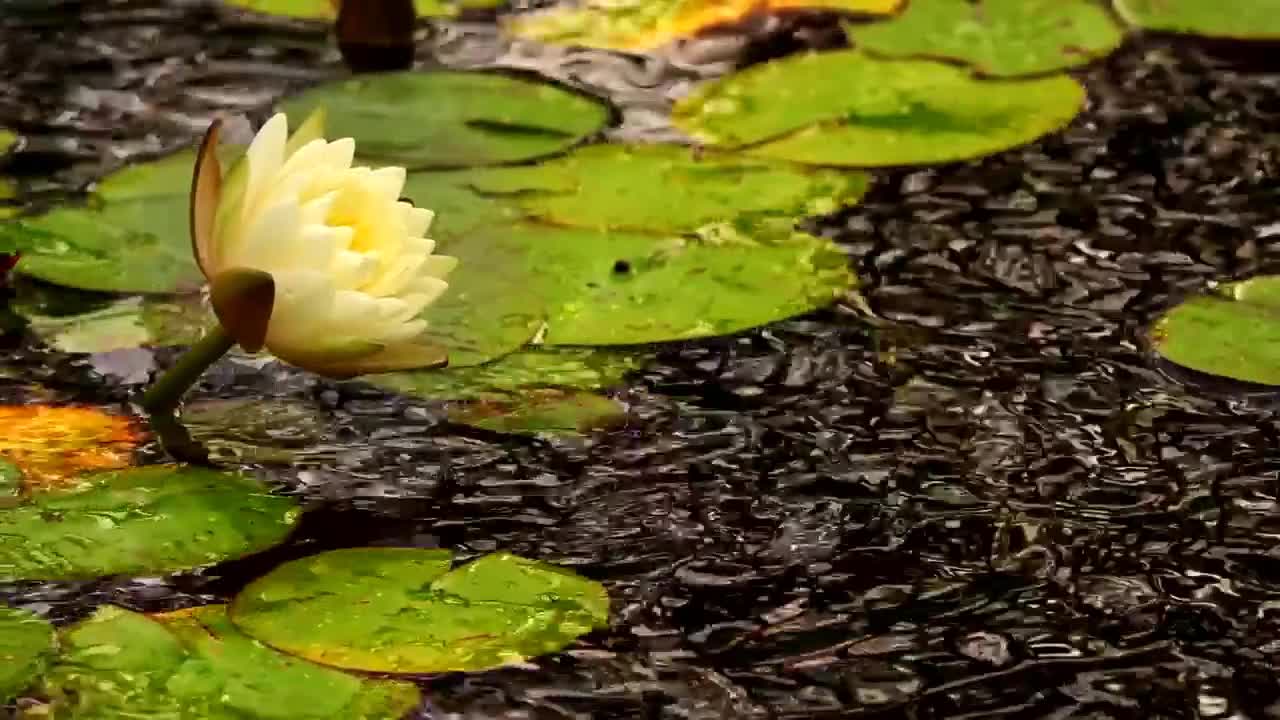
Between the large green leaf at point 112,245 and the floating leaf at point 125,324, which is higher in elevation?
the large green leaf at point 112,245

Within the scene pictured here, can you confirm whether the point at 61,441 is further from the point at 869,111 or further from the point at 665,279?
the point at 869,111

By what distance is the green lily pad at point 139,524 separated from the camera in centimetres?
99

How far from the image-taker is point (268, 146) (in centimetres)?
108

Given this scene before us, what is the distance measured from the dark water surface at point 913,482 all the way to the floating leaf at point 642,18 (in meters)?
0.39

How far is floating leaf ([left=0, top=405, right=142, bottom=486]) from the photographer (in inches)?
42.3

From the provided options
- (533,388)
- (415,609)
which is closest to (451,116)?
(533,388)

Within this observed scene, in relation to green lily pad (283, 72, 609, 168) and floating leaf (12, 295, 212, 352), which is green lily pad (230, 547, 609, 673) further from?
green lily pad (283, 72, 609, 168)

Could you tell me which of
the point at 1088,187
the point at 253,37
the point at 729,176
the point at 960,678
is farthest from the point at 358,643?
the point at 253,37

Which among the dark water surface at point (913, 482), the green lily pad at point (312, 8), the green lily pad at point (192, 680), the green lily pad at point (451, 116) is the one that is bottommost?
the dark water surface at point (913, 482)

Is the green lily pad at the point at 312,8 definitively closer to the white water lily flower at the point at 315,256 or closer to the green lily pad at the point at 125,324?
the green lily pad at the point at 125,324

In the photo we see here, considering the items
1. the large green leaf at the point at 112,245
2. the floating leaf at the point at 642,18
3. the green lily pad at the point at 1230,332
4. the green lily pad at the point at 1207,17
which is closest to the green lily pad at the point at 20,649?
the large green leaf at the point at 112,245

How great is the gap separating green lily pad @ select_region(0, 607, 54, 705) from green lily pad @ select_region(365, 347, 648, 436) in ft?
0.98

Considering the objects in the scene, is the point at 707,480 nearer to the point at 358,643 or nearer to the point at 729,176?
the point at 358,643

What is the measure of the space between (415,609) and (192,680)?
0.38ft
